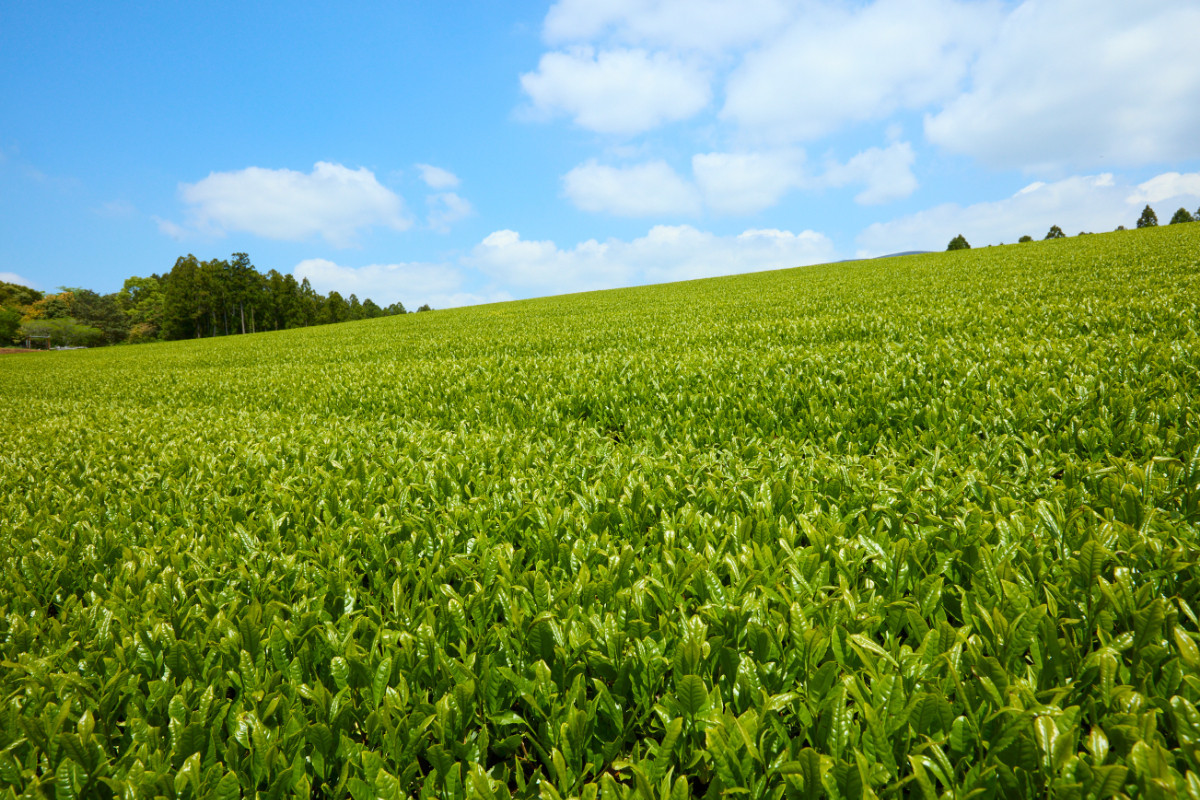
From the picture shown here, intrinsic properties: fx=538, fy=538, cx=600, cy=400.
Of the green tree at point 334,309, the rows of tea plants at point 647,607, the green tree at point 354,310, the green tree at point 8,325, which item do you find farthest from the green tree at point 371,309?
the rows of tea plants at point 647,607

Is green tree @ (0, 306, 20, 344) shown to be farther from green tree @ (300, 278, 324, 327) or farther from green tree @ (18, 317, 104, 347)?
green tree @ (300, 278, 324, 327)

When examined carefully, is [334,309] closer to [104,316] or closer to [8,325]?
[104,316]

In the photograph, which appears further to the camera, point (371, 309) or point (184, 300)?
point (371, 309)

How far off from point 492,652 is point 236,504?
2683mm

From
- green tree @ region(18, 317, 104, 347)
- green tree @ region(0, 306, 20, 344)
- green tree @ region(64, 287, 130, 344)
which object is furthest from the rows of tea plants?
green tree @ region(64, 287, 130, 344)

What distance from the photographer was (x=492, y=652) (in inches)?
78.4

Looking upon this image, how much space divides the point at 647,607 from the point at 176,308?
98666 millimetres

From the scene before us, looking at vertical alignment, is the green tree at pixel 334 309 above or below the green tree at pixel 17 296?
below

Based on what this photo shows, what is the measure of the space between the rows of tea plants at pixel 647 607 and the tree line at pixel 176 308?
299 feet

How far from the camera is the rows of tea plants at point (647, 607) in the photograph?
4.86 ft

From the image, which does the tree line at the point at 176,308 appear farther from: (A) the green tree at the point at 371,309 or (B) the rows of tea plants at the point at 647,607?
(B) the rows of tea plants at the point at 647,607

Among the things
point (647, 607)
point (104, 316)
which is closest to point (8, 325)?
point (104, 316)

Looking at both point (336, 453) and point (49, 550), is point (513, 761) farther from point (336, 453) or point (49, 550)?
point (336, 453)

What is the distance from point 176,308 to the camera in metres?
77.9
